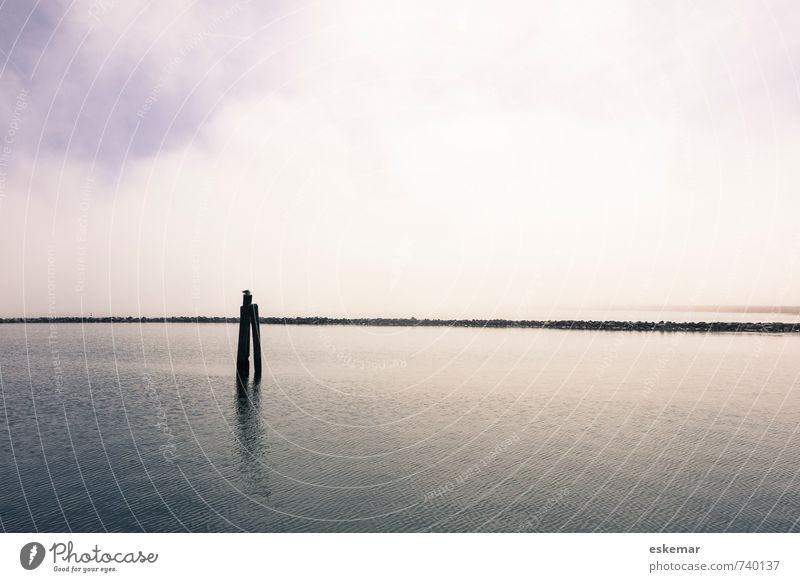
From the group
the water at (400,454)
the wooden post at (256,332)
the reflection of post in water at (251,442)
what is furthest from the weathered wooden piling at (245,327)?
the reflection of post in water at (251,442)

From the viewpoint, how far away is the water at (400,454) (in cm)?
993

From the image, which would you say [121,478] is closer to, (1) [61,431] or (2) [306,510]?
(2) [306,510]

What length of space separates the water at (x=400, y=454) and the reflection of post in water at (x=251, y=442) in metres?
0.07

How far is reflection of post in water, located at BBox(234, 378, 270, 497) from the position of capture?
38.3 ft

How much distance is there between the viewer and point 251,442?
15188mm

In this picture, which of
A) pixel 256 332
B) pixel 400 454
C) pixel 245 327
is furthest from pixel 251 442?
pixel 256 332

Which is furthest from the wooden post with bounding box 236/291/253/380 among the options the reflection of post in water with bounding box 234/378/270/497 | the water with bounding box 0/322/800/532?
the reflection of post in water with bounding box 234/378/270/497

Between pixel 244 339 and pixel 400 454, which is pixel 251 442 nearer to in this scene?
pixel 400 454

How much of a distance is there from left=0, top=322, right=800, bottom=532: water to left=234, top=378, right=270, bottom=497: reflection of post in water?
7 centimetres

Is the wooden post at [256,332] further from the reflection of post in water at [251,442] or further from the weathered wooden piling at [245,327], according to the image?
the reflection of post in water at [251,442]
